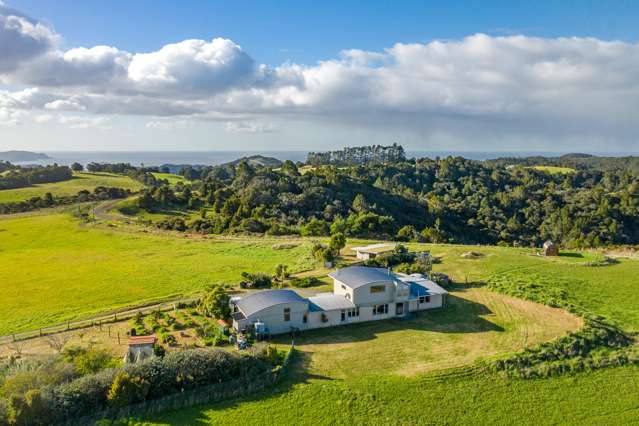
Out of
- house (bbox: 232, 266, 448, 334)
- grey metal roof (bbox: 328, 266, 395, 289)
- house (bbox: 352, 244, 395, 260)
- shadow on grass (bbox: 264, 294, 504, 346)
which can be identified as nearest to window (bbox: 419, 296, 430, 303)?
house (bbox: 232, 266, 448, 334)

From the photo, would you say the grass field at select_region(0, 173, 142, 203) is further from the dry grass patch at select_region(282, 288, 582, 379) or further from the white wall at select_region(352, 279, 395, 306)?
the dry grass patch at select_region(282, 288, 582, 379)

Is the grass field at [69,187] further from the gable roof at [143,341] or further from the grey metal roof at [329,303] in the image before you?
the grey metal roof at [329,303]

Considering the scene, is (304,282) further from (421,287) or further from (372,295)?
(421,287)

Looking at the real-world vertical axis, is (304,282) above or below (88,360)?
above

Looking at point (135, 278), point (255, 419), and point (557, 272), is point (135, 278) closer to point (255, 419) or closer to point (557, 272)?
point (255, 419)

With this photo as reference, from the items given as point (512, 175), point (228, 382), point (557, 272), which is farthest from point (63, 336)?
point (512, 175)

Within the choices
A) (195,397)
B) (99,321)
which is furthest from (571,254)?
(99,321)
